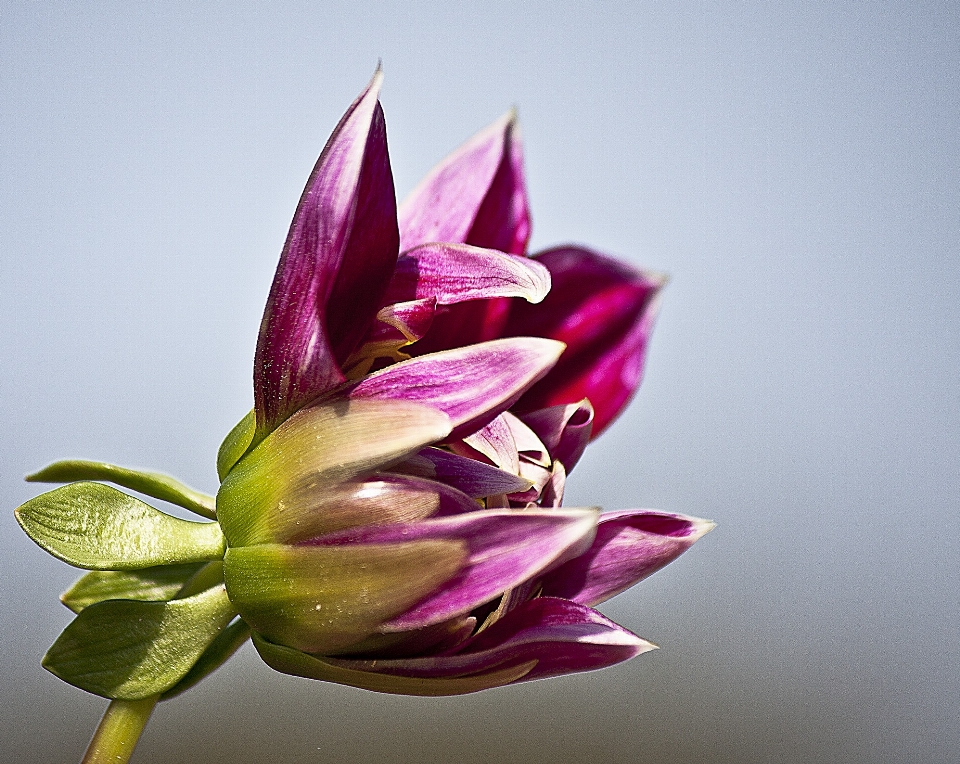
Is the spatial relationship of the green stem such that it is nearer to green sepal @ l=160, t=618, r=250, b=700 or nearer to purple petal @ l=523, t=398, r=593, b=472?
green sepal @ l=160, t=618, r=250, b=700

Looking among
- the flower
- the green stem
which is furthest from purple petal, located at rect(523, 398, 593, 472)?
the green stem

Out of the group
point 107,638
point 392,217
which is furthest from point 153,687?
point 392,217

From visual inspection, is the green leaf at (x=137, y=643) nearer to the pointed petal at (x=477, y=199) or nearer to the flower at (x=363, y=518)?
the flower at (x=363, y=518)

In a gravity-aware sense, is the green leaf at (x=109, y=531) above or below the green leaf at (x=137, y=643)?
above

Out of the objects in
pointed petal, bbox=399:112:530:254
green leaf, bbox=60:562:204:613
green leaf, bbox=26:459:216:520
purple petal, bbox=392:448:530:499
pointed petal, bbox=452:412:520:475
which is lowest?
green leaf, bbox=60:562:204:613

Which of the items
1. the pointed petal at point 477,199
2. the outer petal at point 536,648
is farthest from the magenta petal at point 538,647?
the pointed petal at point 477,199

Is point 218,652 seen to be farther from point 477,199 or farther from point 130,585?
point 477,199

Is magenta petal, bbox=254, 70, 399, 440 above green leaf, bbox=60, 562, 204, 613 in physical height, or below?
above
